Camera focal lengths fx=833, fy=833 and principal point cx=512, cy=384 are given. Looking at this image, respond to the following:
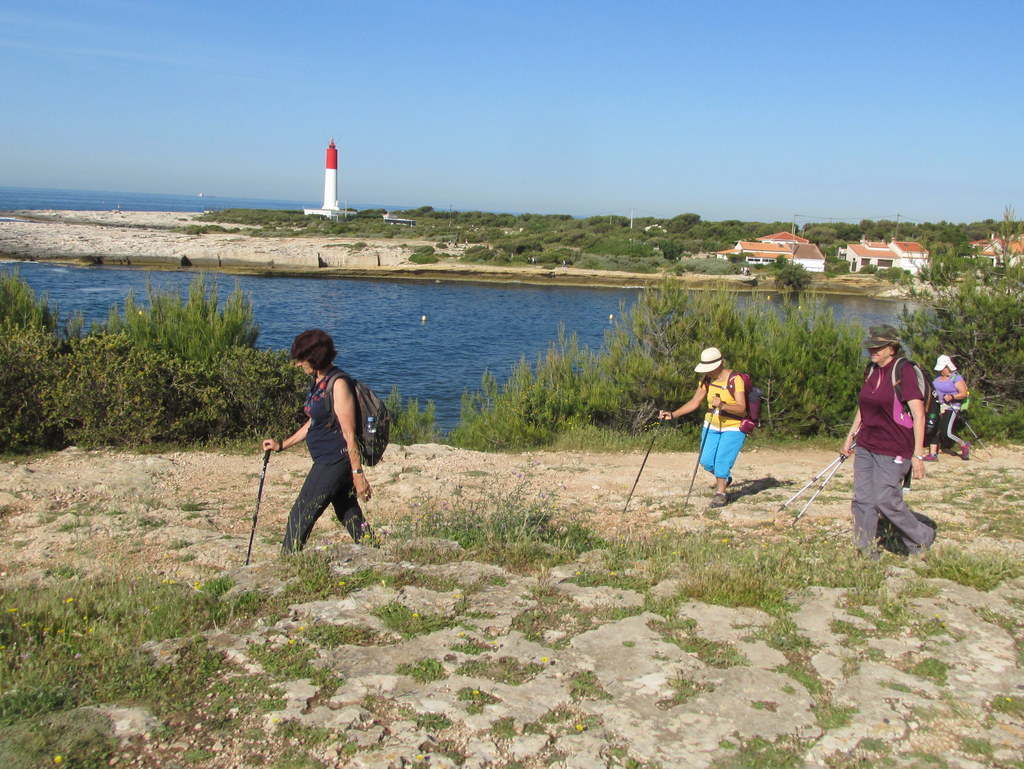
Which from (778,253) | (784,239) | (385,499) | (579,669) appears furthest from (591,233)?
(579,669)

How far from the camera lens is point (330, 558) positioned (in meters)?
5.27

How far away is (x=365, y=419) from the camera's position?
5359 millimetres

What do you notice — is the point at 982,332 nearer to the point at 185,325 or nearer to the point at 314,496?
the point at 314,496

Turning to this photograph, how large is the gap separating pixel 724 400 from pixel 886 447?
1947 millimetres

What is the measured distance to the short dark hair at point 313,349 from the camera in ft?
17.3

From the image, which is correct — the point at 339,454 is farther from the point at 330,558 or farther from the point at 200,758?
the point at 200,758

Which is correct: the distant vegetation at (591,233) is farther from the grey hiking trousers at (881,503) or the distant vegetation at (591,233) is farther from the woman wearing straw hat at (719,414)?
the grey hiking trousers at (881,503)

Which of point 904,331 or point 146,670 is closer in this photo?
point 146,670

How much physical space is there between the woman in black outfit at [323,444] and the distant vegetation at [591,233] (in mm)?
47599

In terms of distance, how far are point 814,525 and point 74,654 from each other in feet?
19.7

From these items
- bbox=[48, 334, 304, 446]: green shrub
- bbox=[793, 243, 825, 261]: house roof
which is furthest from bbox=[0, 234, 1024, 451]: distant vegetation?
bbox=[793, 243, 825, 261]: house roof

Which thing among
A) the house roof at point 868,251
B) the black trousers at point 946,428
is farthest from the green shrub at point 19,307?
the house roof at point 868,251

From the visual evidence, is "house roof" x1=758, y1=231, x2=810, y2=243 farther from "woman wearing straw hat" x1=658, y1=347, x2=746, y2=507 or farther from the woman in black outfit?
the woman in black outfit

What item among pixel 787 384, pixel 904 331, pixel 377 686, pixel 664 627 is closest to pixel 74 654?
pixel 377 686
